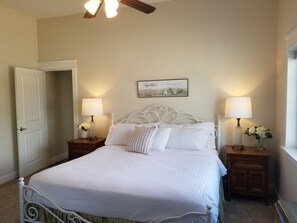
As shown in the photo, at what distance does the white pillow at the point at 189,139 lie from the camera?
10.7 ft

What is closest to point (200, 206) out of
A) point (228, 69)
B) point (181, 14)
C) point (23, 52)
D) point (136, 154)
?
point (136, 154)

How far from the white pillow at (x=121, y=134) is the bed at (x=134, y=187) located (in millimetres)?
376

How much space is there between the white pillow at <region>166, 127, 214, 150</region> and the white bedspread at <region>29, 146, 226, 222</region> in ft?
1.72

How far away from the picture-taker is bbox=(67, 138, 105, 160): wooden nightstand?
12.8ft

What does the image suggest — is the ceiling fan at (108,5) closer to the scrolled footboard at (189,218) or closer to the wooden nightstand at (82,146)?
the scrolled footboard at (189,218)

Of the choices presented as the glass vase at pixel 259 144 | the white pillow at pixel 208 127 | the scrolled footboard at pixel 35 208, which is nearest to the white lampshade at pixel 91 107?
the white pillow at pixel 208 127

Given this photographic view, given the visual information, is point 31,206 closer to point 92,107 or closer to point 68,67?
point 92,107

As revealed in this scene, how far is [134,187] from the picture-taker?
2006mm

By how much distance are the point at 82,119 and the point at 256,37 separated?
10.8 feet

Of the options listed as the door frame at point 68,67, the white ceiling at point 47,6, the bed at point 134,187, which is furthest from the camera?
the door frame at point 68,67

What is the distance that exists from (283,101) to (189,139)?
130 cm

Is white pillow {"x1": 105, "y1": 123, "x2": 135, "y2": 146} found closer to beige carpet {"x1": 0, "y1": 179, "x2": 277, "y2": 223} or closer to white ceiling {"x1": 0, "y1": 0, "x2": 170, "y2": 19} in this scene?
beige carpet {"x1": 0, "y1": 179, "x2": 277, "y2": 223}

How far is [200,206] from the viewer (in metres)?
1.80

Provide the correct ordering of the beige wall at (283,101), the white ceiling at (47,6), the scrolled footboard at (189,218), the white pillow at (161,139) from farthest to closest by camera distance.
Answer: the white ceiling at (47,6)
the white pillow at (161,139)
the beige wall at (283,101)
the scrolled footboard at (189,218)
